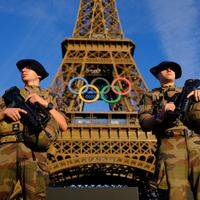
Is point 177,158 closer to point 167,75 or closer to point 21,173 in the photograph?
point 167,75

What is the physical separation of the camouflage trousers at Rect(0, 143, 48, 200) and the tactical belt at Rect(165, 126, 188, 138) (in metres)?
1.46

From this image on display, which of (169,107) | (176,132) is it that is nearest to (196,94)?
(169,107)

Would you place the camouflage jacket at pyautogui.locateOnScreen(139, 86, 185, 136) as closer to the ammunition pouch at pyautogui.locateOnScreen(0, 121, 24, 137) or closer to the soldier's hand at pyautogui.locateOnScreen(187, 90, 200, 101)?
the soldier's hand at pyautogui.locateOnScreen(187, 90, 200, 101)

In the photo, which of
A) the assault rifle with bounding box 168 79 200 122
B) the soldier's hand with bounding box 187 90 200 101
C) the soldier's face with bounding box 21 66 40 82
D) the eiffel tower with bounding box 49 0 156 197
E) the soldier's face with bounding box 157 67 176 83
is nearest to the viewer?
the assault rifle with bounding box 168 79 200 122

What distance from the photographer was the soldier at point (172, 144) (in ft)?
15.7

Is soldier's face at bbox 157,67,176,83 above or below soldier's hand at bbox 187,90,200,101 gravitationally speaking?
above

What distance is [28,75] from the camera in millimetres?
5426

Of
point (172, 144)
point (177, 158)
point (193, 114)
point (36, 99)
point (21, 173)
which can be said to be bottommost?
point (21, 173)

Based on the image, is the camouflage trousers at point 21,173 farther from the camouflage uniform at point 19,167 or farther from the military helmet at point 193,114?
the military helmet at point 193,114

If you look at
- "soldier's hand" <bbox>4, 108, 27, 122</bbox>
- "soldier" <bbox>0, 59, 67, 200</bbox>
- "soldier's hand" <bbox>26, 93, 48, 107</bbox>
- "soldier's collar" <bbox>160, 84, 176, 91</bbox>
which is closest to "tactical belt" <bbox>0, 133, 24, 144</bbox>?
"soldier" <bbox>0, 59, 67, 200</bbox>

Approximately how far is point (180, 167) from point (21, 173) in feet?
5.67

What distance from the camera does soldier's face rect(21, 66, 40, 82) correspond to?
5414 mm

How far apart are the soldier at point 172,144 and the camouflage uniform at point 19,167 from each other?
1.29 metres

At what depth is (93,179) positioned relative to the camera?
103 ft
